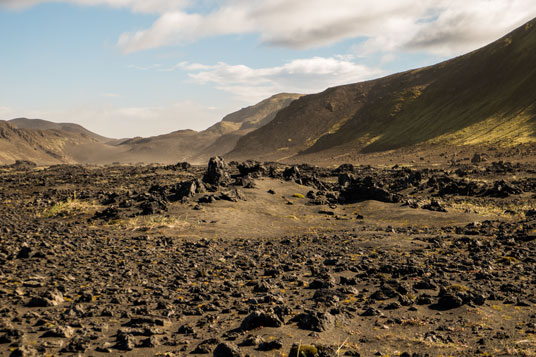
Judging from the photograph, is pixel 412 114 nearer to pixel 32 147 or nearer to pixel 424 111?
pixel 424 111

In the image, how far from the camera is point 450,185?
34.7m

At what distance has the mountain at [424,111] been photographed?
86844 mm

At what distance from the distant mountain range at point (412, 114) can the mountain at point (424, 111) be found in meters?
0.26

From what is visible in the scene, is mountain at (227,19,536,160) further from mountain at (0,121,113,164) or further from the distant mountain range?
mountain at (0,121,113,164)

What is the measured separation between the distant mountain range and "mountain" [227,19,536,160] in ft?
0.85

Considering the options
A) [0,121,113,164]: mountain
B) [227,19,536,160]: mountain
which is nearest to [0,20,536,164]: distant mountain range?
[227,19,536,160]: mountain

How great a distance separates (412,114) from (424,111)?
348 cm

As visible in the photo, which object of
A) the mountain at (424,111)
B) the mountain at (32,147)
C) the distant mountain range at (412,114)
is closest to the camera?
the mountain at (424,111)

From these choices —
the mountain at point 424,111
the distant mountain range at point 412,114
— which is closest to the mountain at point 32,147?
the distant mountain range at point 412,114

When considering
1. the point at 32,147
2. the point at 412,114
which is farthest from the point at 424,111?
the point at 32,147

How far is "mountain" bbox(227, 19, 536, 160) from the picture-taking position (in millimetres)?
86844

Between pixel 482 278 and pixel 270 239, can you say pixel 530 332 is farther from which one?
pixel 270 239

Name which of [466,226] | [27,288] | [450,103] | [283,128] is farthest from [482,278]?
[283,128]

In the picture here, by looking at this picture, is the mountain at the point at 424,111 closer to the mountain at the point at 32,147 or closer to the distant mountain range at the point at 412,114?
the distant mountain range at the point at 412,114
